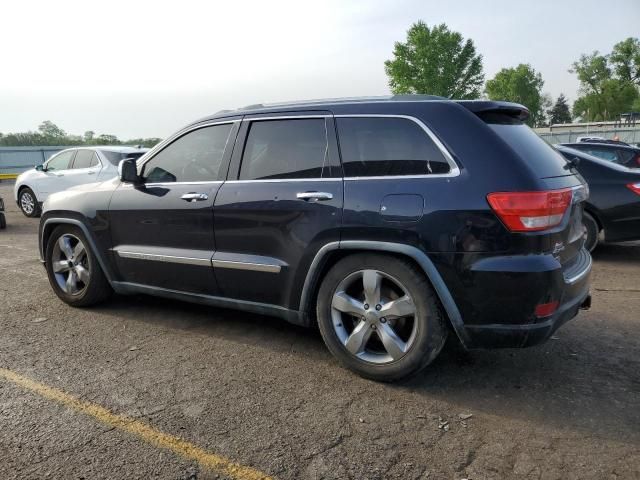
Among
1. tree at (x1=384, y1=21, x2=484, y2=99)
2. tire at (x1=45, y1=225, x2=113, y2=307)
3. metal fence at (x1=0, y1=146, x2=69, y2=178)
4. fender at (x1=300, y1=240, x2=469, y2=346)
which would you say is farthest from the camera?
tree at (x1=384, y1=21, x2=484, y2=99)

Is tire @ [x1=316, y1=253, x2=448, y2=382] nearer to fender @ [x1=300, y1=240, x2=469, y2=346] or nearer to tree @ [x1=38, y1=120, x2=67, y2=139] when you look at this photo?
fender @ [x1=300, y1=240, x2=469, y2=346]

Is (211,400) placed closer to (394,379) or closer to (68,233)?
(394,379)

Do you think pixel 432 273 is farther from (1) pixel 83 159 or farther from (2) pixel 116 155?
(1) pixel 83 159

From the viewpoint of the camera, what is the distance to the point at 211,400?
10.6ft

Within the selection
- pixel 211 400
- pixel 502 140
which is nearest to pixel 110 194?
pixel 211 400

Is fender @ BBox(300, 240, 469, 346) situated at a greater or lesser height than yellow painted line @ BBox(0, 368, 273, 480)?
greater

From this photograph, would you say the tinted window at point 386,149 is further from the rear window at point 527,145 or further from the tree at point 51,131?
the tree at point 51,131

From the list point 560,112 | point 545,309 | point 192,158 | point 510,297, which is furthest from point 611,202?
point 560,112

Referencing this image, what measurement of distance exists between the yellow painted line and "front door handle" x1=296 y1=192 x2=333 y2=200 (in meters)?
1.65

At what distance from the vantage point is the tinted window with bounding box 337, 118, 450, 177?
3275 millimetres

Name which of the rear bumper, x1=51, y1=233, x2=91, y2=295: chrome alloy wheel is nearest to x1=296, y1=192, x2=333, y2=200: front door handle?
the rear bumper

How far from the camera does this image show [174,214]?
4.27 meters

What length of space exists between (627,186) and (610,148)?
266cm

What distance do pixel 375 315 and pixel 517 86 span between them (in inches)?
3886
